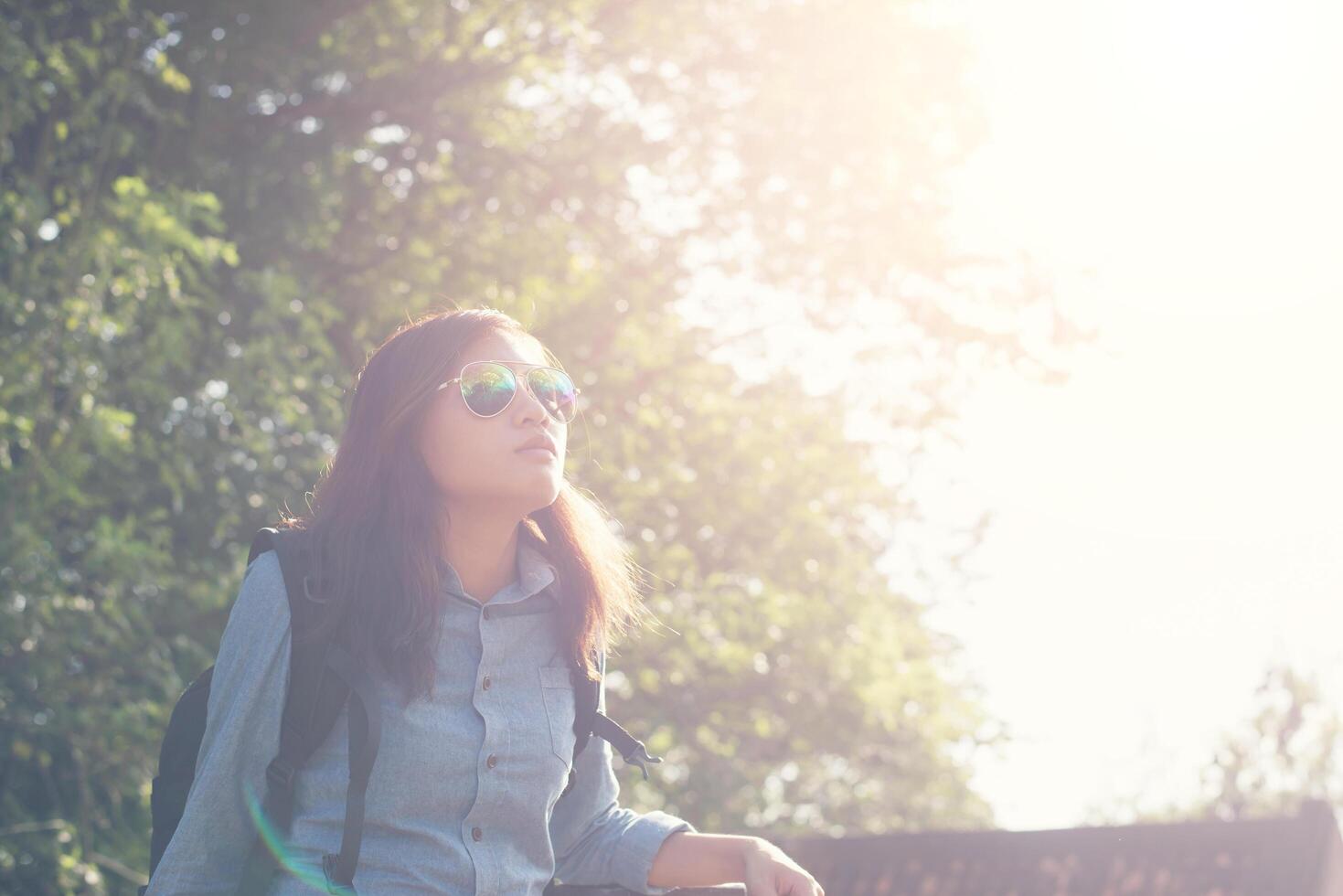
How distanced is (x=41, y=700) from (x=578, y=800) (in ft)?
17.4

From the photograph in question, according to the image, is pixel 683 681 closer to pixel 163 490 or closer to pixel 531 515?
pixel 163 490

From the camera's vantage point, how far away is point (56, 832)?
7.27m

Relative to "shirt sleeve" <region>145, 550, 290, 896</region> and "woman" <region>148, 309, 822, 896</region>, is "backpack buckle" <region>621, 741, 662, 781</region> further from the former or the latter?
"shirt sleeve" <region>145, 550, 290, 896</region>

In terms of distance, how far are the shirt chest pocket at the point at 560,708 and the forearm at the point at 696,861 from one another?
0.79 feet

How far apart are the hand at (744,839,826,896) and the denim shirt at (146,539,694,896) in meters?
0.22

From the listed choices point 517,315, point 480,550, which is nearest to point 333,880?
point 480,550

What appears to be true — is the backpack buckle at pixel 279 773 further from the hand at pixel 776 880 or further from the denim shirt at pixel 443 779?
the hand at pixel 776 880

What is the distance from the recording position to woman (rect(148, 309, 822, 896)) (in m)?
2.31

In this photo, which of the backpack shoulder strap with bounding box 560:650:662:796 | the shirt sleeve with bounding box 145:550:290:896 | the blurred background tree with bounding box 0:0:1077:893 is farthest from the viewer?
the blurred background tree with bounding box 0:0:1077:893

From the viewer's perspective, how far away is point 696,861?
2617 mm

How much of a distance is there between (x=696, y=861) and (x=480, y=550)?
2.21ft

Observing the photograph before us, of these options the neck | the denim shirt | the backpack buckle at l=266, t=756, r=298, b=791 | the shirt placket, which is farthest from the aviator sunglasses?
the backpack buckle at l=266, t=756, r=298, b=791

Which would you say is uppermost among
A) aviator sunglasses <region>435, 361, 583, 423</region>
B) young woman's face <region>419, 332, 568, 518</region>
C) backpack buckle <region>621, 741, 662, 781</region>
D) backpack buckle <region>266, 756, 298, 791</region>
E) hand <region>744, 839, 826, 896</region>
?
aviator sunglasses <region>435, 361, 583, 423</region>

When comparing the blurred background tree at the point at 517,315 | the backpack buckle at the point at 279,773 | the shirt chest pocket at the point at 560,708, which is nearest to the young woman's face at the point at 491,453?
the shirt chest pocket at the point at 560,708
